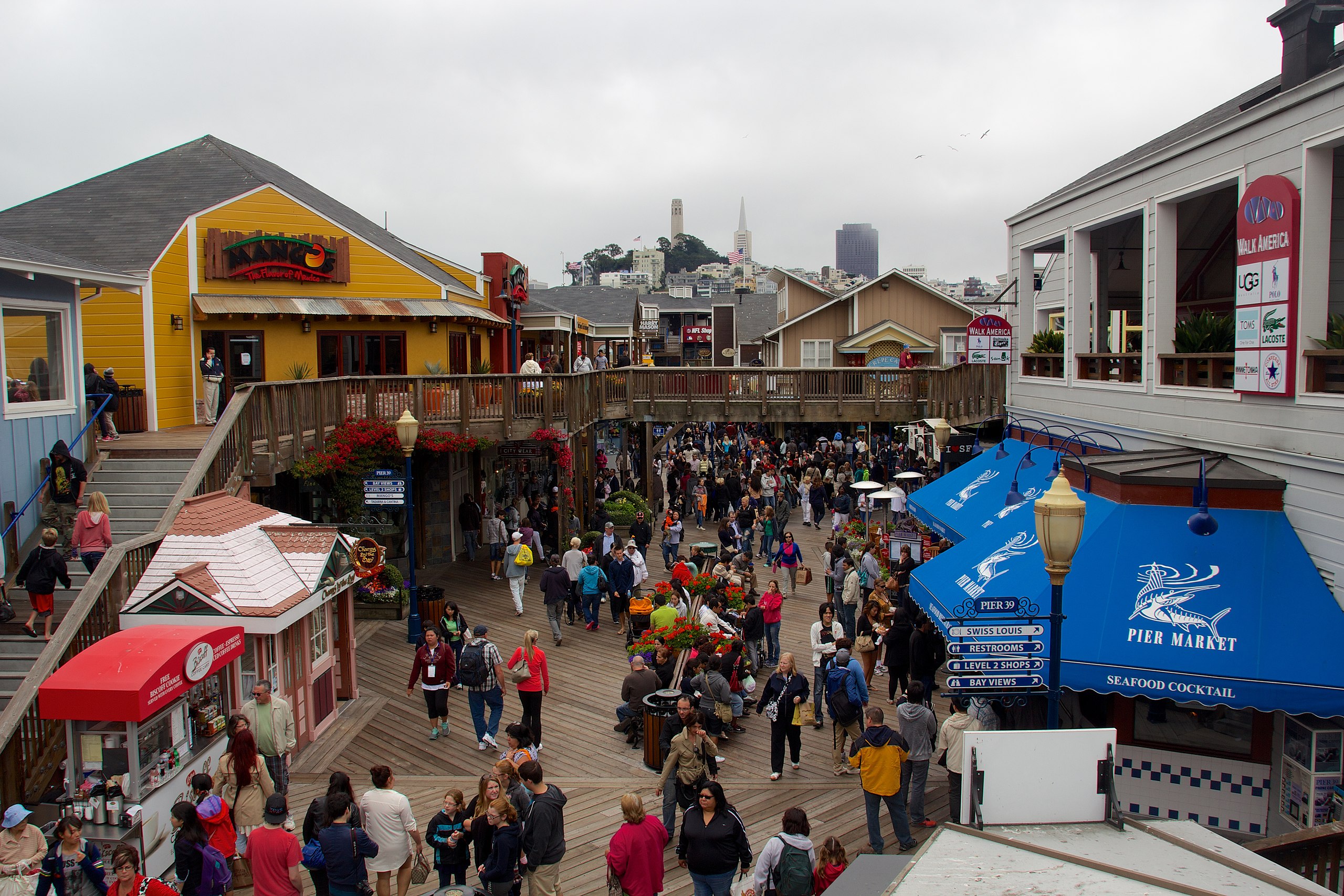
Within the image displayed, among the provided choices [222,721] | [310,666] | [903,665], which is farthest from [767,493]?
[222,721]

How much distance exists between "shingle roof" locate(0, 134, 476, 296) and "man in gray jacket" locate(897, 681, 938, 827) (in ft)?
53.1

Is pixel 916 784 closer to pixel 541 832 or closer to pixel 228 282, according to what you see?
pixel 541 832

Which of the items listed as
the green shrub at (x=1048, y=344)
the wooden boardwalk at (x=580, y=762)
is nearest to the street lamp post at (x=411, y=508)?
the wooden boardwalk at (x=580, y=762)

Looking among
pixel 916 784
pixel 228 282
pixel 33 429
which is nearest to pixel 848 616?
pixel 916 784

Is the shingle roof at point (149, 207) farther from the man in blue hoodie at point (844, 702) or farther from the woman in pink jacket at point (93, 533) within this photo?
the man in blue hoodie at point (844, 702)

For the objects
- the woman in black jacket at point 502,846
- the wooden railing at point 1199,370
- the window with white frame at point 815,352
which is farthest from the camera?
the window with white frame at point 815,352

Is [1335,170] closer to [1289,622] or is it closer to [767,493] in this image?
[1289,622]

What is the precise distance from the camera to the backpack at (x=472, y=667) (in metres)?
10.5

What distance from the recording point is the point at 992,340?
16156 millimetres

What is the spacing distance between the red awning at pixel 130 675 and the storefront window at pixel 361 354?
41.3 ft

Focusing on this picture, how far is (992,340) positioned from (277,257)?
14.6 meters

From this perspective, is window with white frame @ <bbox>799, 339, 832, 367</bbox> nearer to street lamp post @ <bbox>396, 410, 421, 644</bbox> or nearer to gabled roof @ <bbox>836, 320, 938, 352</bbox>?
gabled roof @ <bbox>836, 320, 938, 352</bbox>

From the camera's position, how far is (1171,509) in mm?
9156

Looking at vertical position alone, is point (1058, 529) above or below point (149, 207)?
below
